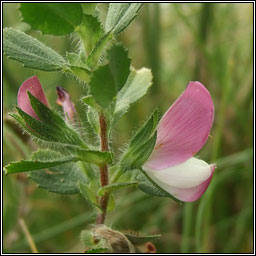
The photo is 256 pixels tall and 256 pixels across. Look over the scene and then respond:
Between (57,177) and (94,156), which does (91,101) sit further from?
(57,177)

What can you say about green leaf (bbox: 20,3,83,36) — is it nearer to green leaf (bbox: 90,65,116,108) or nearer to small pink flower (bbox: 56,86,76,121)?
green leaf (bbox: 90,65,116,108)

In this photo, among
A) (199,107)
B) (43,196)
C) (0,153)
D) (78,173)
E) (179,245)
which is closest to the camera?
(199,107)

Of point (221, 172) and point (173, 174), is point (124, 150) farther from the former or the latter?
point (221, 172)

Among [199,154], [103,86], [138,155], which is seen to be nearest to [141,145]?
[138,155]

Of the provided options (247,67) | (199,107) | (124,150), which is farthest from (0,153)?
(247,67)

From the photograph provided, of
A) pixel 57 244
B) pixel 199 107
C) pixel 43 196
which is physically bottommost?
pixel 57 244
